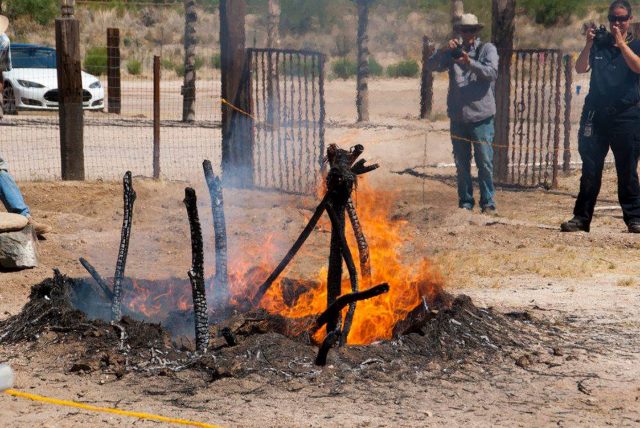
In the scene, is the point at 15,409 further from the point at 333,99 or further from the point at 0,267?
the point at 333,99

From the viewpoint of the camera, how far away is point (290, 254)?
22.9ft

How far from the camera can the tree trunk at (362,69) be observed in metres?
22.9

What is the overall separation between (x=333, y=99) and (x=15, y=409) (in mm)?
24521

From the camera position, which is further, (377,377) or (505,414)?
(377,377)

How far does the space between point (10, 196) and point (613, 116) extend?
5779 mm

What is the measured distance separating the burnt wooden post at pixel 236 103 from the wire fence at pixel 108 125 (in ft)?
3.39

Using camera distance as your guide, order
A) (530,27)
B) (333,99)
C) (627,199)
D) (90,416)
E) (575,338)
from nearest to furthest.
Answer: (90,416) → (575,338) → (627,199) → (333,99) → (530,27)

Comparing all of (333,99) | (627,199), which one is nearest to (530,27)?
(333,99)

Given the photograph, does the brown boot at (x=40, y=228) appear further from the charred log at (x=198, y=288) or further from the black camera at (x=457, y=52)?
the black camera at (x=457, y=52)

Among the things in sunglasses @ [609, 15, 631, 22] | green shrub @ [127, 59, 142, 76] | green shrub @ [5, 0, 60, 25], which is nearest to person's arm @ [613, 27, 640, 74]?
sunglasses @ [609, 15, 631, 22]

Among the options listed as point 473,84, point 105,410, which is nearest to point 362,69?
point 473,84

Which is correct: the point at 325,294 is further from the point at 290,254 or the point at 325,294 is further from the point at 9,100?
the point at 9,100

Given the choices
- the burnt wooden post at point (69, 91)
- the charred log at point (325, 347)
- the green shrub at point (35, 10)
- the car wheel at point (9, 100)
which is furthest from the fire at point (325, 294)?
the green shrub at point (35, 10)

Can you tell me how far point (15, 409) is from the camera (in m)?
5.79
